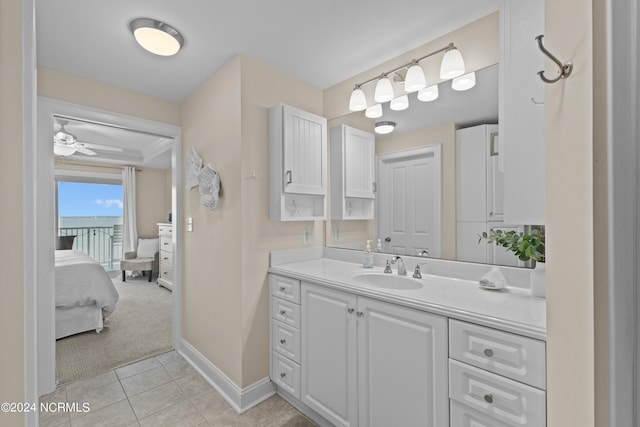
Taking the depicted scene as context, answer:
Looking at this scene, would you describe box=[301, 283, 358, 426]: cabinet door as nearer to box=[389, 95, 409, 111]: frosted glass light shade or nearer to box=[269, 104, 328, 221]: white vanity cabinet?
box=[269, 104, 328, 221]: white vanity cabinet

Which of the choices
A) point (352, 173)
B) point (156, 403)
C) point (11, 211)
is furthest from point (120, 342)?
point (11, 211)

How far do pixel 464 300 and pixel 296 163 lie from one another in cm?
139

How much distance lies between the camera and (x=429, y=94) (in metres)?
1.82

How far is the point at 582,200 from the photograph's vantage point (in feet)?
2.35

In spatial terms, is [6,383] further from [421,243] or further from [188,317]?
[188,317]

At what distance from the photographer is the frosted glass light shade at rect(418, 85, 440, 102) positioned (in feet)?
5.90

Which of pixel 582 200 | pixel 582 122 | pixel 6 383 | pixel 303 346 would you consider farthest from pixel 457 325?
pixel 6 383

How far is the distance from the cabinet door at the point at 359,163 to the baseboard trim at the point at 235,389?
60.7 inches

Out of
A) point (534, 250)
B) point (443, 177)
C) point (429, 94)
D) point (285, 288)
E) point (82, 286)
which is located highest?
point (429, 94)

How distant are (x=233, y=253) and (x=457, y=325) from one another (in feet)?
4.80

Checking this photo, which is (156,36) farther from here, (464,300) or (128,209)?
(128,209)

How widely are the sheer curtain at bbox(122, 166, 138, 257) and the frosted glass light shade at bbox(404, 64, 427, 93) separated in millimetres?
5796

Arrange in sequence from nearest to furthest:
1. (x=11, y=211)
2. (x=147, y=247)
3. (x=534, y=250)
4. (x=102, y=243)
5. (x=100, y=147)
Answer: (x=11, y=211) → (x=534, y=250) → (x=100, y=147) → (x=147, y=247) → (x=102, y=243)

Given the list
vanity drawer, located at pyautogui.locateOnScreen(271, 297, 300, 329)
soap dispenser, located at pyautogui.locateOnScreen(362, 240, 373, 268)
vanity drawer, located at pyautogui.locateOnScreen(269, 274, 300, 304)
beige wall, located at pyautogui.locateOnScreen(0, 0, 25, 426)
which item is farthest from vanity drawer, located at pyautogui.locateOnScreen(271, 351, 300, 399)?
beige wall, located at pyautogui.locateOnScreen(0, 0, 25, 426)
